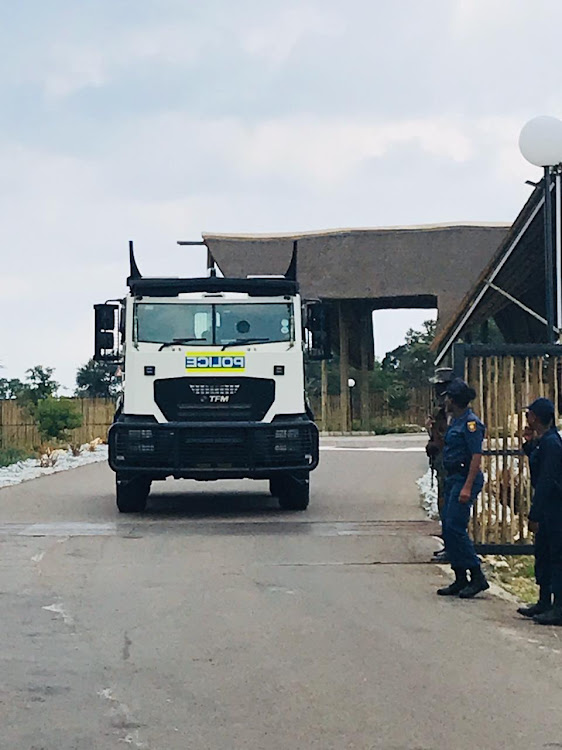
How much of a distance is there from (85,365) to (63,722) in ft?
207

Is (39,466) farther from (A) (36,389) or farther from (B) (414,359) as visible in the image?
(B) (414,359)

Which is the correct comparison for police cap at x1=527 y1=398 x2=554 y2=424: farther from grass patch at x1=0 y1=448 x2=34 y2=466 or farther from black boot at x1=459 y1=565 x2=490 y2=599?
grass patch at x1=0 y1=448 x2=34 y2=466

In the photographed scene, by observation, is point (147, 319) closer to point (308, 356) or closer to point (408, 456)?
point (308, 356)

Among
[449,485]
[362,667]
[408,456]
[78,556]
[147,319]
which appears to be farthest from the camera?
[408,456]

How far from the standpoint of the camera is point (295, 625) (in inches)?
372

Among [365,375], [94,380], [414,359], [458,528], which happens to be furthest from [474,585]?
[414,359]

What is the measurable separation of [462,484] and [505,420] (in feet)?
6.57

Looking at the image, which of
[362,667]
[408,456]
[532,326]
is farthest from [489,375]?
[408,456]

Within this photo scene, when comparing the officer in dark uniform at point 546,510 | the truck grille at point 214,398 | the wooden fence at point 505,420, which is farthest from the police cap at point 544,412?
the truck grille at point 214,398

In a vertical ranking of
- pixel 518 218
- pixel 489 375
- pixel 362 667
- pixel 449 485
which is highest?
pixel 518 218

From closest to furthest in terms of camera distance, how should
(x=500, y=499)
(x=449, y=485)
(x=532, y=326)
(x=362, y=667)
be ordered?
(x=362, y=667) → (x=449, y=485) → (x=500, y=499) → (x=532, y=326)

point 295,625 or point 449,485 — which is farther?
point 449,485

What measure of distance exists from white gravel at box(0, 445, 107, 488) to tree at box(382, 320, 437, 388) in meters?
25.7

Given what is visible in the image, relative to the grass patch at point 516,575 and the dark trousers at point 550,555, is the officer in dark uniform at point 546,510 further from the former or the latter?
the grass patch at point 516,575
